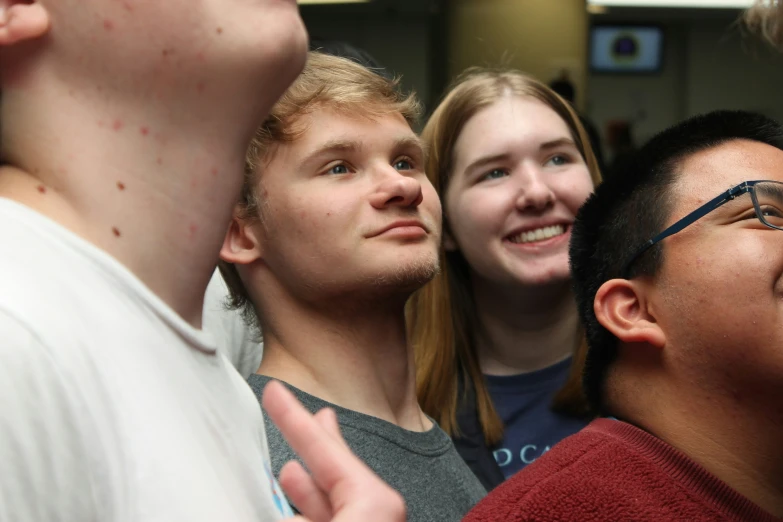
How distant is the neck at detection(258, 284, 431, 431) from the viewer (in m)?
1.58

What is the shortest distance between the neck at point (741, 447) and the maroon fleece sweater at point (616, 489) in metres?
0.04

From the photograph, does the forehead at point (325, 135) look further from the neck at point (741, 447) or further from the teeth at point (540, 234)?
the neck at point (741, 447)

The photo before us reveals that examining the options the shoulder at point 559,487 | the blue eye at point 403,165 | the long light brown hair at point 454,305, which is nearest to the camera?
the shoulder at point 559,487

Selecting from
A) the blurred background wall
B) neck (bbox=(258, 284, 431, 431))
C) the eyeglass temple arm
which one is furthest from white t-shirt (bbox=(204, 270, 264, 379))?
the blurred background wall

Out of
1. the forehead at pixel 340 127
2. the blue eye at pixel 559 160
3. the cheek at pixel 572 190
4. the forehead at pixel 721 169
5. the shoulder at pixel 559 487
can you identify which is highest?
the forehead at pixel 340 127

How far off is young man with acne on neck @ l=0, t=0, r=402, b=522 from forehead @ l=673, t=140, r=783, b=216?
85 cm

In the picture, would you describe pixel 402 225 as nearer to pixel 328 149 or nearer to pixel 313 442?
pixel 328 149

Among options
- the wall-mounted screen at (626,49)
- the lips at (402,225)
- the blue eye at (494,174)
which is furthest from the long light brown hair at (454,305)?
the wall-mounted screen at (626,49)

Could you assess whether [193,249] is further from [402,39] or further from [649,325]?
[402,39]

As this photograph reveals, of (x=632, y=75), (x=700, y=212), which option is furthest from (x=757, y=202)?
(x=632, y=75)

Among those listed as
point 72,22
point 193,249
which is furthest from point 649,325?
point 72,22

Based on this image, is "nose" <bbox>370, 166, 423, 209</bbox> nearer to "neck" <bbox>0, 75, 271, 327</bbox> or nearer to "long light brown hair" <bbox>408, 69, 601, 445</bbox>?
"long light brown hair" <bbox>408, 69, 601, 445</bbox>

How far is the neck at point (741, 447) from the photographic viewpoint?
1.35 metres

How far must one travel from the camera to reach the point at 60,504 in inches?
25.7
